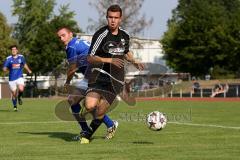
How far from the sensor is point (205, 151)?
29.5 ft

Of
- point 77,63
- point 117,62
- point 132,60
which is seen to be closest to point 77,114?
point 77,63

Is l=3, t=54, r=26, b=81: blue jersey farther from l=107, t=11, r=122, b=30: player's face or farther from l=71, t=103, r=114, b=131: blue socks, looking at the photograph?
l=107, t=11, r=122, b=30: player's face

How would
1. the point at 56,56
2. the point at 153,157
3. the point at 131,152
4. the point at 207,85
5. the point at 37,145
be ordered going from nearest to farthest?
the point at 153,157 → the point at 131,152 → the point at 37,145 → the point at 207,85 → the point at 56,56

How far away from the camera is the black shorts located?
10.7 m

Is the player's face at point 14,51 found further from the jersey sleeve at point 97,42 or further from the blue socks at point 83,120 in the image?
the jersey sleeve at point 97,42

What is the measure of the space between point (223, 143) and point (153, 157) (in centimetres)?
214

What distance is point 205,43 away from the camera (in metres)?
79.1

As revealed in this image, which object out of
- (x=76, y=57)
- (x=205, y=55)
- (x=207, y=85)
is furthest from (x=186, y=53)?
(x=76, y=57)

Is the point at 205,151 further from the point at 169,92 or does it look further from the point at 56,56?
the point at 56,56

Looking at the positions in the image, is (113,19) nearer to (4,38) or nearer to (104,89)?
(104,89)

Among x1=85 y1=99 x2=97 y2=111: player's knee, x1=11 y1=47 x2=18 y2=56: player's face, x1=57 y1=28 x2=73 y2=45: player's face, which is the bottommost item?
x1=85 y1=99 x2=97 y2=111: player's knee

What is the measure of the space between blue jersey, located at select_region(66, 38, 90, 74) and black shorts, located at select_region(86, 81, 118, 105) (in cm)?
78

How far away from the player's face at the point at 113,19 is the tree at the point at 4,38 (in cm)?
6363

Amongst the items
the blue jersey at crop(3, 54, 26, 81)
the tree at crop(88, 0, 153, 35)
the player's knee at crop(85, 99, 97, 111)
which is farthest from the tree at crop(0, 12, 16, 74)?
the player's knee at crop(85, 99, 97, 111)
